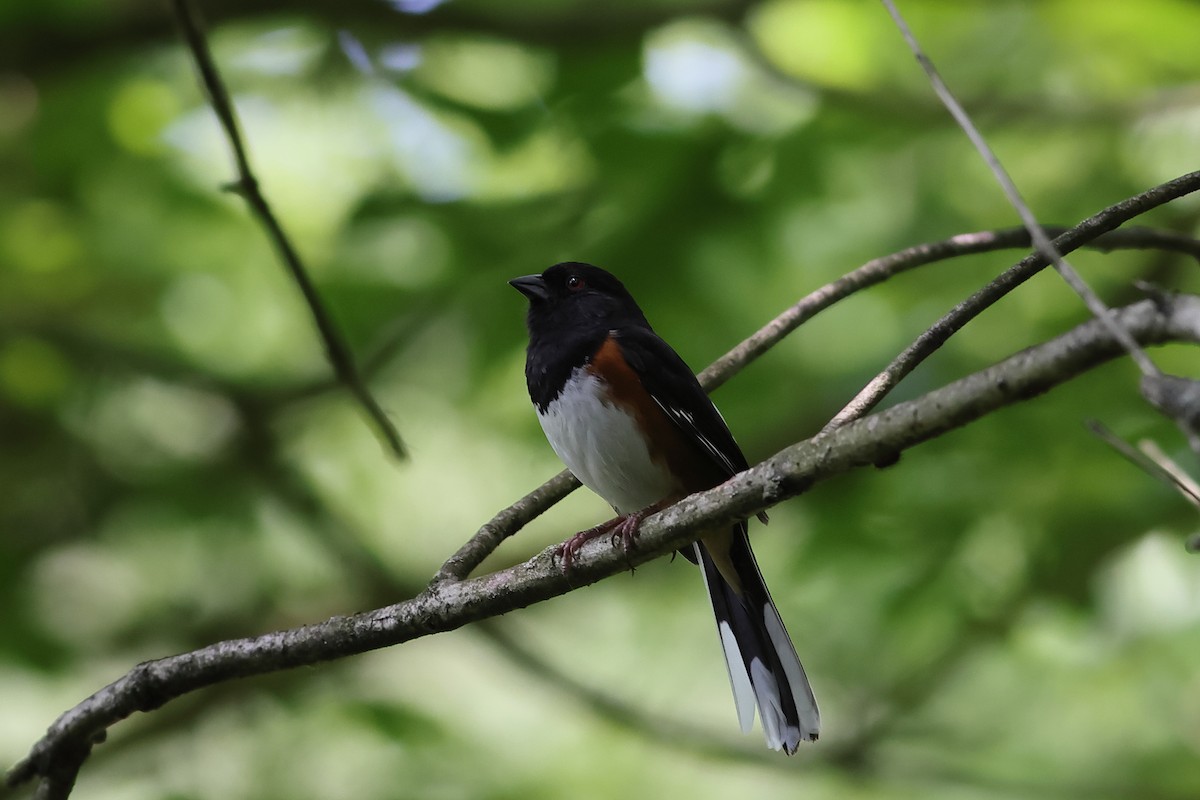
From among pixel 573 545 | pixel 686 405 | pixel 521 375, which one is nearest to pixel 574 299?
pixel 686 405

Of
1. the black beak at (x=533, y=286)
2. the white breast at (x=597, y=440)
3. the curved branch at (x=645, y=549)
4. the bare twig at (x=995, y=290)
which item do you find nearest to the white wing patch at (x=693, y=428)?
the white breast at (x=597, y=440)

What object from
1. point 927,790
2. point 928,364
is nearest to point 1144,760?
point 927,790

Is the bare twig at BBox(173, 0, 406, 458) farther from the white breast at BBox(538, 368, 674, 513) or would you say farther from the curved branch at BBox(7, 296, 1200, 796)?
the curved branch at BBox(7, 296, 1200, 796)

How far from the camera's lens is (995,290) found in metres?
2.40

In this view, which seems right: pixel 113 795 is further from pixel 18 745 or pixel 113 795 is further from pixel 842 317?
pixel 842 317

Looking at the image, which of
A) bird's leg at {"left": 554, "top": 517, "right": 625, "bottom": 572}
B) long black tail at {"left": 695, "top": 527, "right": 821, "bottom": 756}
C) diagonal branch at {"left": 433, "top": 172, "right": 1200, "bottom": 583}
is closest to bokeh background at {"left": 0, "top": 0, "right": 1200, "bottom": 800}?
long black tail at {"left": 695, "top": 527, "right": 821, "bottom": 756}

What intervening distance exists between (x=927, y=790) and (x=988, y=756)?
42 cm

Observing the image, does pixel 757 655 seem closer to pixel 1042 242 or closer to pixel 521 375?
pixel 521 375

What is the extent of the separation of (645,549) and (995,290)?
0.88 metres

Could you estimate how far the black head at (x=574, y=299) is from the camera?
4199 mm

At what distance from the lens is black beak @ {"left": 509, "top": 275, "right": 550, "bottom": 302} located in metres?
4.40

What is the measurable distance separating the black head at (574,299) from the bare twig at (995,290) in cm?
175

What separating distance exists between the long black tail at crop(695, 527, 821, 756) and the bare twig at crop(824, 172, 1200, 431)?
1.42m

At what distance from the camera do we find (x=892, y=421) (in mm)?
1880
